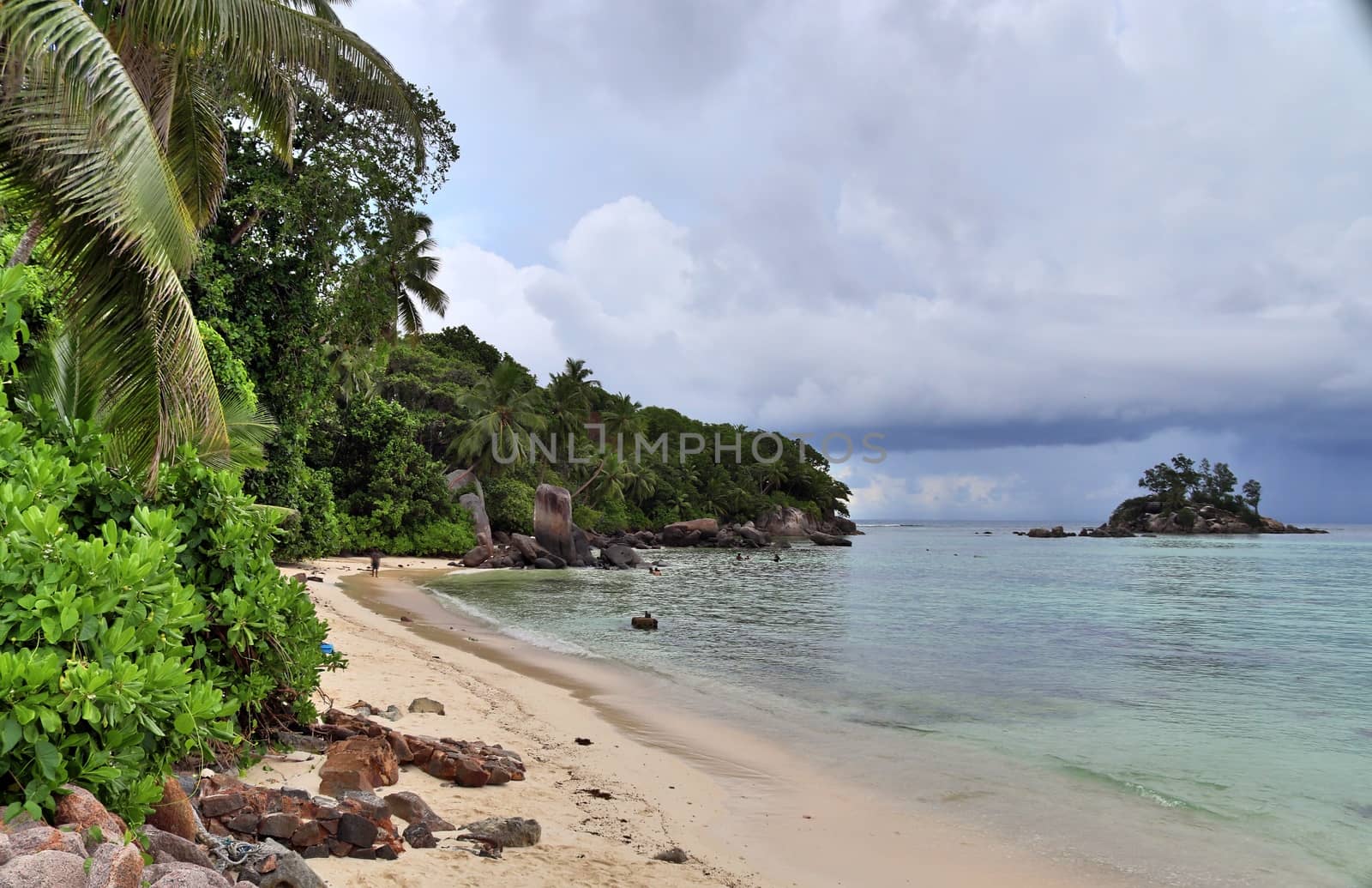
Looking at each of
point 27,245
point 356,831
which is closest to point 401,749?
point 356,831

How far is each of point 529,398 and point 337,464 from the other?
15.6 meters

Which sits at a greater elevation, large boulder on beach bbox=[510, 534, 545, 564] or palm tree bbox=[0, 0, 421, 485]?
palm tree bbox=[0, 0, 421, 485]

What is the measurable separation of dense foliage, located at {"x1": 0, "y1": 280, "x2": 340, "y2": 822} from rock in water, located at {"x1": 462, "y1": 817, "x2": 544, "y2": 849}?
59.8 inches

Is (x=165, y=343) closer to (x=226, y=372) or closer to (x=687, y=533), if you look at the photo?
(x=226, y=372)

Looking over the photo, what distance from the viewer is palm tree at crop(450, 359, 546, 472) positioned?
43688mm

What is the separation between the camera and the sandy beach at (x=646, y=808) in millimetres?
4719

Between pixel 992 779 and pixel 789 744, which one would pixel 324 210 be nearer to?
pixel 789 744

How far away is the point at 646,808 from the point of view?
6062mm

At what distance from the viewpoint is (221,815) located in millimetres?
4199

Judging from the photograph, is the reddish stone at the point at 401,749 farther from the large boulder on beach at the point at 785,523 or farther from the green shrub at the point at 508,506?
the large boulder on beach at the point at 785,523

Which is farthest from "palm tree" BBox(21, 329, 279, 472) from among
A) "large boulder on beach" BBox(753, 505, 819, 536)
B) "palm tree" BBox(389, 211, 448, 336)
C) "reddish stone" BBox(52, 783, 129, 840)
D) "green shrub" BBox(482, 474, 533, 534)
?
"large boulder on beach" BBox(753, 505, 819, 536)

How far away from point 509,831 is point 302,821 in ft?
3.81

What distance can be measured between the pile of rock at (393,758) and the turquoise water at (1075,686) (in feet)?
11.8

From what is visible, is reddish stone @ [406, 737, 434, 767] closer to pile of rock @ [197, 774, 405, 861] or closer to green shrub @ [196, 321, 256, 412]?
pile of rock @ [197, 774, 405, 861]
